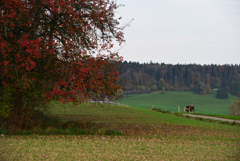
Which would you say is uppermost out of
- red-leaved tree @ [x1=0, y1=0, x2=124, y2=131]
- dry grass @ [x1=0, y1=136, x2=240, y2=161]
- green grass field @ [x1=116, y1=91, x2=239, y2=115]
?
red-leaved tree @ [x1=0, y1=0, x2=124, y2=131]

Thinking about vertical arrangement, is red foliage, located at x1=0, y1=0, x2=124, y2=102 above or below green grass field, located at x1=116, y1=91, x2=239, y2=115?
above

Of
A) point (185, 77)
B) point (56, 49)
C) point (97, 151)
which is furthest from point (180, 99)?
point (97, 151)

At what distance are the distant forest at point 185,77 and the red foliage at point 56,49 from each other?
14570 centimetres

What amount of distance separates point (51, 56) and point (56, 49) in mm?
755

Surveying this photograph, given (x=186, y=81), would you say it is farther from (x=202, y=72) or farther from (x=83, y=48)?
(x=83, y=48)

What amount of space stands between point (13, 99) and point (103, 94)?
17.8 ft

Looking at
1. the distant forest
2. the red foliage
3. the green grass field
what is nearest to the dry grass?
the red foliage

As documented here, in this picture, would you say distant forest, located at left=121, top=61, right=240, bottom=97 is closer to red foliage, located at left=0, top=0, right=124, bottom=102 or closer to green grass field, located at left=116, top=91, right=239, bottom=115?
green grass field, located at left=116, top=91, right=239, bottom=115

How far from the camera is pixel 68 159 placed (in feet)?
31.6

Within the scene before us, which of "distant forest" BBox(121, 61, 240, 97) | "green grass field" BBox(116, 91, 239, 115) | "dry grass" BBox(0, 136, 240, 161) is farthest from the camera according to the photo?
"distant forest" BBox(121, 61, 240, 97)

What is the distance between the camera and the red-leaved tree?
14086 millimetres

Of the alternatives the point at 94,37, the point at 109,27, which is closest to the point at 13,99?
the point at 94,37

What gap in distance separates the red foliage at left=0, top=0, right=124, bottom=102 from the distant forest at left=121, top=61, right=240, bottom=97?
146m

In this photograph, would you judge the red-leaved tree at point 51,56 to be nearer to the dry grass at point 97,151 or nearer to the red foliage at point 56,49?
the red foliage at point 56,49
